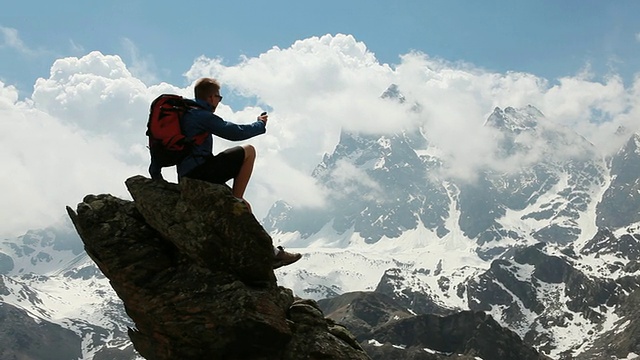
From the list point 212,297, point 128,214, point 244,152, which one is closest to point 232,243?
A: point 212,297

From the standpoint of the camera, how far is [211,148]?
15359mm

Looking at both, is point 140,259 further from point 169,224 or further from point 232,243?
point 232,243

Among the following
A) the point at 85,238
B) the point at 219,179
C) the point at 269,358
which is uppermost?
the point at 219,179

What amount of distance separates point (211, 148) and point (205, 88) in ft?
5.15

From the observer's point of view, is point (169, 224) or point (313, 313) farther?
point (313, 313)

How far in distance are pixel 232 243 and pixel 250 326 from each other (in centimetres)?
219

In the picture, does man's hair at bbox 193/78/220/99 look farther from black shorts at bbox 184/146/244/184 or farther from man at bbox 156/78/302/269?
black shorts at bbox 184/146/244/184

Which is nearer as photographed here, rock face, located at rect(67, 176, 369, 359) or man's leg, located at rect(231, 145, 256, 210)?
rock face, located at rect(67, 176, 369, 359)

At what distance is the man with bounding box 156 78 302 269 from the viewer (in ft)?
48.3

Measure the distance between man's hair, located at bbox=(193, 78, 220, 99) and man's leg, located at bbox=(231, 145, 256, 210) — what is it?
1.65 metres

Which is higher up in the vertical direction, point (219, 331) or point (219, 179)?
point (219, 179)

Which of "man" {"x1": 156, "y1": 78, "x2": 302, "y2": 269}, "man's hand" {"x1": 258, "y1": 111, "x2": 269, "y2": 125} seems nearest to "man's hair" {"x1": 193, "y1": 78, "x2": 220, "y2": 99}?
"man" {"x1": 156, "y1": 78, "x2": 302, "y2": 269}

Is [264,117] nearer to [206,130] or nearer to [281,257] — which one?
[206,130]

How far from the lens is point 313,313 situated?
55.2 ft
